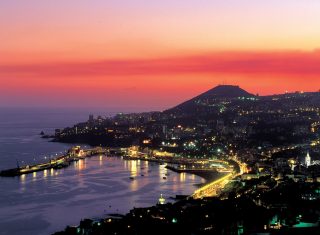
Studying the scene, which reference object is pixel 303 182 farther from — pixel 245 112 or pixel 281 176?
pixel 245 112

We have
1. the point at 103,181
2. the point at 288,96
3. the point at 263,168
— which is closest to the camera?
the point at 103,181

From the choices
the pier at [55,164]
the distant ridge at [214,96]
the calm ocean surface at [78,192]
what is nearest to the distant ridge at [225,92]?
the distant ridge at [214,96]

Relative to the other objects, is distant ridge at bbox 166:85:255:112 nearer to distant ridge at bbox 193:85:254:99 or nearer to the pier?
distant ridge at bbox 193:85:254:99

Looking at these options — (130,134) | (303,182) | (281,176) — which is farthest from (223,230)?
(130,134)

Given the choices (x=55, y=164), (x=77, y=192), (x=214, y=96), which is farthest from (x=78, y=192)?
(x=214, y=96)

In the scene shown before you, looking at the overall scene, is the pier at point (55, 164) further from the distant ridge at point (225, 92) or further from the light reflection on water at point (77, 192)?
the distant ridge at point (225, 92)

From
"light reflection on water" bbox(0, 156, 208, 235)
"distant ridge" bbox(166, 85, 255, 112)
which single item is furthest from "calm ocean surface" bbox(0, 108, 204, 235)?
"distant ridge" bbox(166, 85, 255, 112)
